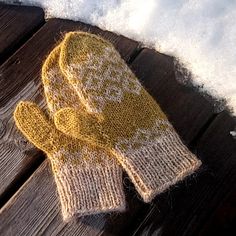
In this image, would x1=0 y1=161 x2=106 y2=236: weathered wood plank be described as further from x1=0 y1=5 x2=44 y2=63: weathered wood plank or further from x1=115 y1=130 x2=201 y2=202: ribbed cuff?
x1=0 y1=5 x2=44 y2=63: weathered wood plank

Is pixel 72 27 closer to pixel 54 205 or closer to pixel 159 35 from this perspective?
pixel 159 35

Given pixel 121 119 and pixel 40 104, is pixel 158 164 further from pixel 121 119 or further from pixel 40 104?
pixel 40 104

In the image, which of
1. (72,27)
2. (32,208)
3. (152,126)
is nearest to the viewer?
(32,208)

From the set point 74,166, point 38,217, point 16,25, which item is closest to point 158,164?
point 74,166

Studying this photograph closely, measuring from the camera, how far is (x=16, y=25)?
1.34 meters

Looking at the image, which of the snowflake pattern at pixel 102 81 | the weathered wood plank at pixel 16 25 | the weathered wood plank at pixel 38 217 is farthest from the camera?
the weathered wood plank at pixel 16 25

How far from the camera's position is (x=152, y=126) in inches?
45.8

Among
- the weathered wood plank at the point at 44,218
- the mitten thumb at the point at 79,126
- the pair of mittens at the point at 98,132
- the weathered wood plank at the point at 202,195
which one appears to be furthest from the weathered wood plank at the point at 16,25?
the weathered wood plank at the point at 202,195

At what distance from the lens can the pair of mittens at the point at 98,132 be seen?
3.56 feet

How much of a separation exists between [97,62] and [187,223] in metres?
0.46

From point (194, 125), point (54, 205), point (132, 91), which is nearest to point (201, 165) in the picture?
point (194, 125)

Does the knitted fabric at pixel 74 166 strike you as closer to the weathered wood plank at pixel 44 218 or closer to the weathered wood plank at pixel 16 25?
the weathered wood plank at pixel 44 218

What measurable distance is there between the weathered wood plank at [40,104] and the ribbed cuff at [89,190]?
0.03m

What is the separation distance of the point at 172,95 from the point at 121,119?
6.8 inches
